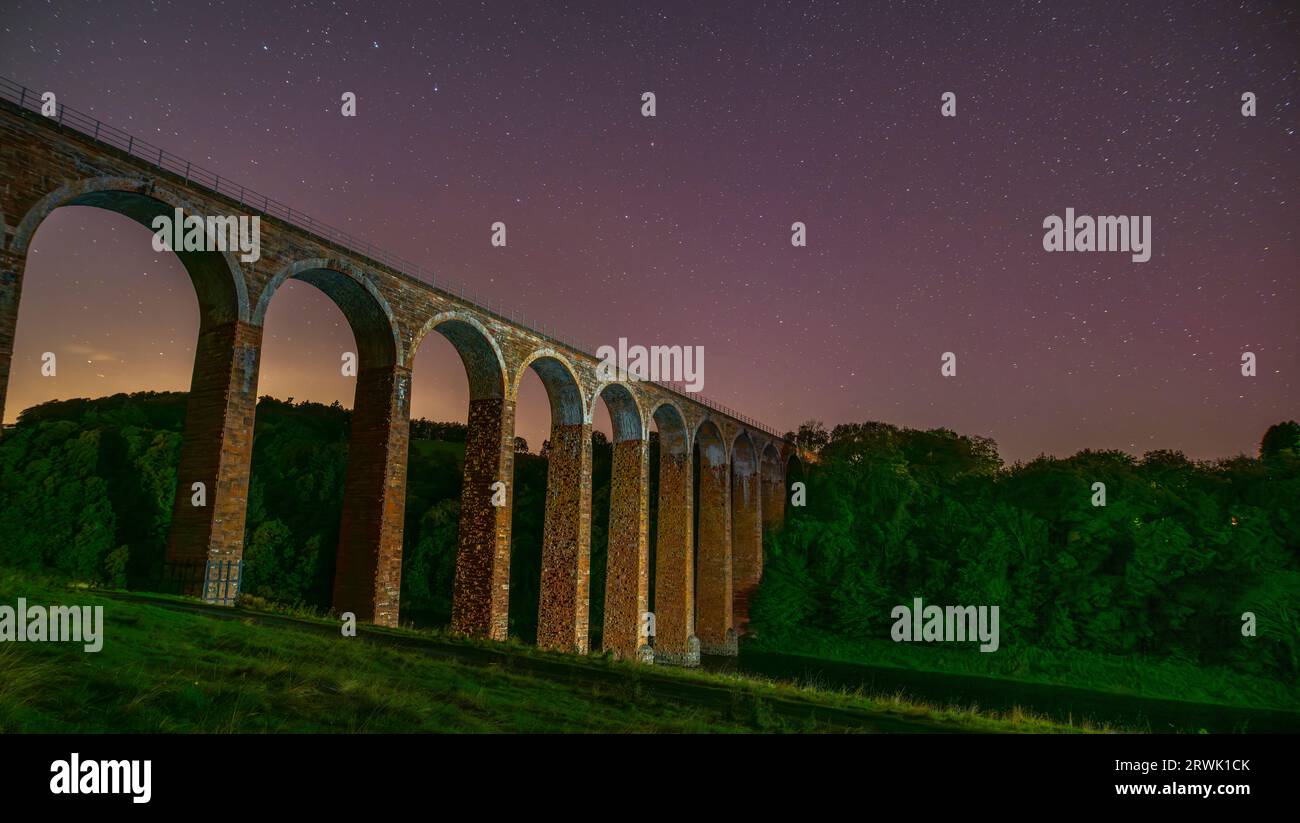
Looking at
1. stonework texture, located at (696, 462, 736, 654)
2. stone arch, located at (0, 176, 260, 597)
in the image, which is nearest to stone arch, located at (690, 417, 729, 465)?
stonework texture, located at (696, 462, 736, 654)

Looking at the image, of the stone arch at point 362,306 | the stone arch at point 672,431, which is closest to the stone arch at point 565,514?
the stone arch at point 362,306

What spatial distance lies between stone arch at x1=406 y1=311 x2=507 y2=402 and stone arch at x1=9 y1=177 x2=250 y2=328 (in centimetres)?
652

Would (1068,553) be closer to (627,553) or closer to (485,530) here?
(627,553)

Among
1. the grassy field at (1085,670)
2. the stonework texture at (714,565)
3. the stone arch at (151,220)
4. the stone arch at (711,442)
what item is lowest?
the grassy field at (1085,670)

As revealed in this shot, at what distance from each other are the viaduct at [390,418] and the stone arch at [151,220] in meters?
0.03

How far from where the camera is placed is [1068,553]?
3362 centimetres

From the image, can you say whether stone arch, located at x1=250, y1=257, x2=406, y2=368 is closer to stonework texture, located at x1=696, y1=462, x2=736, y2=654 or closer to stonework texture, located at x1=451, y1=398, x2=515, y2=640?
stonework texture, located at x1=451, y1=398, x2=515, y2=640

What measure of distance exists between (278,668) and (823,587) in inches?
1405

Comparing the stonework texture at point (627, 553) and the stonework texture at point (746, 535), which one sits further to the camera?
the stonework texture at point (746, 535)

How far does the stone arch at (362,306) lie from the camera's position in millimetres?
18312

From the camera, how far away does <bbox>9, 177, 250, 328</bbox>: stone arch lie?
1272 centimetres

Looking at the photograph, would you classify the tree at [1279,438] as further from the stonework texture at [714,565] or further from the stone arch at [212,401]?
the stone arch at [212,401]
